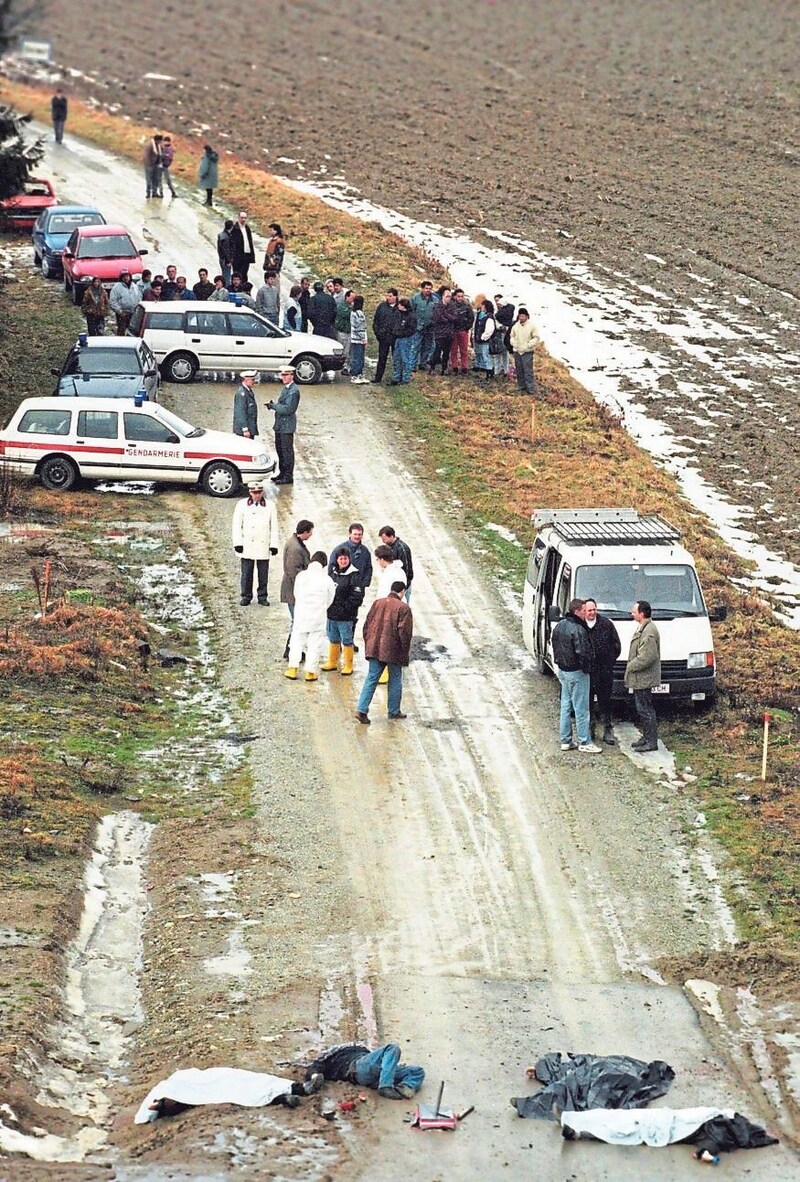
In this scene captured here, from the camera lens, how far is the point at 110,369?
1203 inches

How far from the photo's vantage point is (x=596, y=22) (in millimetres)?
79625

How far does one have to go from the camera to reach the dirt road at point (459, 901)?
12.4m

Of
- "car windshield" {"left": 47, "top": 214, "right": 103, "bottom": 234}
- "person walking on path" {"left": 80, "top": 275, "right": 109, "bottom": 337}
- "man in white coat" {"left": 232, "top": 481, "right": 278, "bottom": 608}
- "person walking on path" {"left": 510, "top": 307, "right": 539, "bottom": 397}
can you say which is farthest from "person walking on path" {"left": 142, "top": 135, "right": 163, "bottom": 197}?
"man in white coat" {"left": 232, "top": 481, "right": 278, "bottom": 608}

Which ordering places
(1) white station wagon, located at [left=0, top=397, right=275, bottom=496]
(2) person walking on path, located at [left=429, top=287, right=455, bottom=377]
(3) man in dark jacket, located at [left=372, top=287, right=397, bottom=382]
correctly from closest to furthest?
(1) white station wagon, located at [left=0, top=397, right=275, bottom=496]
(3) man in dark jacket, located at [left=372, top=287, right=397, bottom=382]
(2) person walking on path, located at [left=429, top=287, right=455, bottom=377]

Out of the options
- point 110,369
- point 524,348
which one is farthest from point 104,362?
point 524,348

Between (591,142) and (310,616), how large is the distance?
38.9 meters

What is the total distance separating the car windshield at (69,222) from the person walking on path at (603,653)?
2467 cm

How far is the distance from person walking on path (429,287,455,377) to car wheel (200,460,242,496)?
7.35 metres

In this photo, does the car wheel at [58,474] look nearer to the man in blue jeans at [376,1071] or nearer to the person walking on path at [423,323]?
the person walking on path at [423,323]

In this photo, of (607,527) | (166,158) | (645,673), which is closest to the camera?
(645,673)

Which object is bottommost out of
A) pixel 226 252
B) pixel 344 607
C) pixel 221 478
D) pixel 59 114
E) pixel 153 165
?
pixel 221 478

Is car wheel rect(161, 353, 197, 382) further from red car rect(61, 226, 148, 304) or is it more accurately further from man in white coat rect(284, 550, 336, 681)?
man in white coat rect(284, 550, 336, 681)

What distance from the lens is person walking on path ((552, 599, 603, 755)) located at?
19.2 meters

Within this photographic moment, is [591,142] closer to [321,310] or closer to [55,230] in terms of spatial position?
[55,230]
